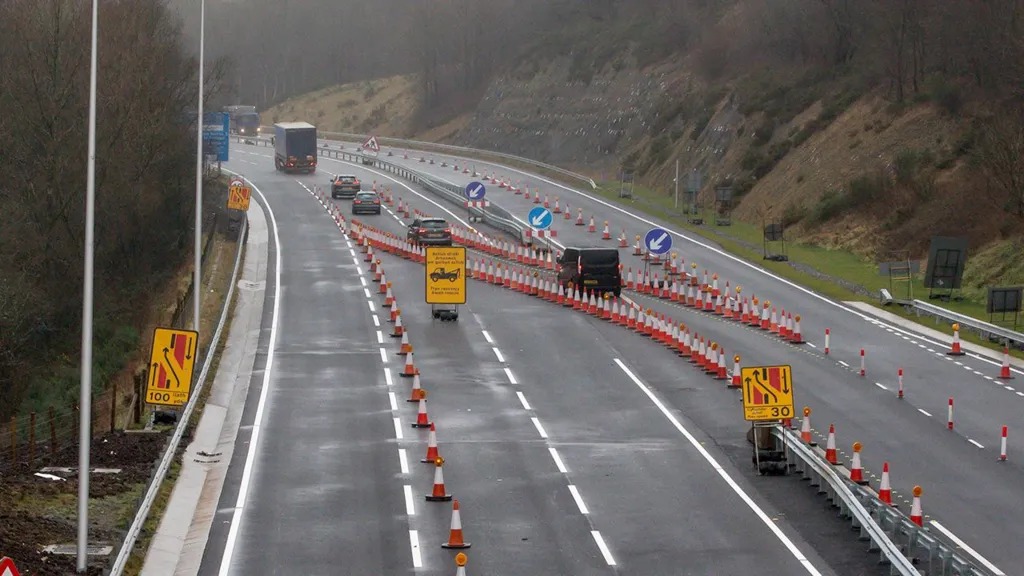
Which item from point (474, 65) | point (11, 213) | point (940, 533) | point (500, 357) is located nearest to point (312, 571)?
point (940, 533)

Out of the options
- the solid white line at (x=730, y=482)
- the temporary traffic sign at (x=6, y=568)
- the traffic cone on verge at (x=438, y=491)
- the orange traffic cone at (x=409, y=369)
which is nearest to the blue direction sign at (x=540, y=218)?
the solid white line at (x=730, y=482)

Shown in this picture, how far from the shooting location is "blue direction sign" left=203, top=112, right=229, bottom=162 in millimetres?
62325

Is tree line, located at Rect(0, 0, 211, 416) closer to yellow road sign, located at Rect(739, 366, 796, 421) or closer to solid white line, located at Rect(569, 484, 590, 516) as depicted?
solid white line, located at Rect(569, 484, 590, 516)

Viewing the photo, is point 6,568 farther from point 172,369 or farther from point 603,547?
point 172,369

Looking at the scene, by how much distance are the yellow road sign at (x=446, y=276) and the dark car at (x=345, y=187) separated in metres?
39.9

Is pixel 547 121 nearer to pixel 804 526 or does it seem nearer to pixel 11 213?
pixel 11 213

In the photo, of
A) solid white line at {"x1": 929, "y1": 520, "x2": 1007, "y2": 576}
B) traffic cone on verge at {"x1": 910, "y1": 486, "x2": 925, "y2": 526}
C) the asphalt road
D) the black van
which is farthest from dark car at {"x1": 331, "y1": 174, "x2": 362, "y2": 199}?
traffic cone on verge at {"x1": 910, "y1": 486, "x2": 925, "y2": 526}

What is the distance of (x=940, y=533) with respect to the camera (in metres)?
21.5

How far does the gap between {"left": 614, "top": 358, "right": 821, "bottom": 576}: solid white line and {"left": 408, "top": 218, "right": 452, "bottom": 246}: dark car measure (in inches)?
961

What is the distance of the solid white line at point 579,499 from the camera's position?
22969 mm

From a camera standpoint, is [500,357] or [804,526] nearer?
[804,526]

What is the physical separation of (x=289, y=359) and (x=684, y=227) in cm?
3310

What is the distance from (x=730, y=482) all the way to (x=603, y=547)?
450 centimetres

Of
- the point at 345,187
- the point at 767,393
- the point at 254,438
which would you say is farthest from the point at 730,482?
the point at 345,187
